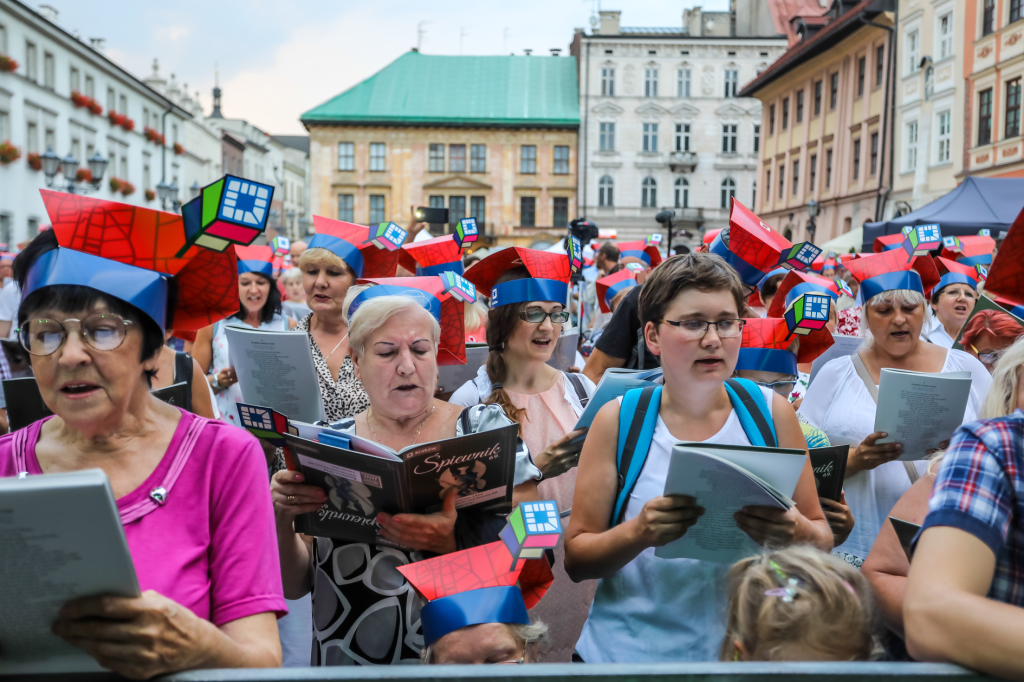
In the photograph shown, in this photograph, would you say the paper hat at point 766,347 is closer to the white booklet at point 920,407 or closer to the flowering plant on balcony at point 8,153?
the white booklet at point 920,407

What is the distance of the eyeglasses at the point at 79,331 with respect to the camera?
1652mm

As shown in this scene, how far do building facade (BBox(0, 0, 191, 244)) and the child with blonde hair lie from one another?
76.3 ft

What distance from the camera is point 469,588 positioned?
6.89 ft

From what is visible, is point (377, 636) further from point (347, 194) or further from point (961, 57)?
point (347, 194)

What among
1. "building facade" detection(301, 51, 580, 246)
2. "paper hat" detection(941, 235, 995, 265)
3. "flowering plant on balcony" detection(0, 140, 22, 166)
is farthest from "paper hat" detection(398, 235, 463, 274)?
"building facade" detection(301, 51, 580, 246)

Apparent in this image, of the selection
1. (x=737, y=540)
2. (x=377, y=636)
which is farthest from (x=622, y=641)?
(x=377, y=636)

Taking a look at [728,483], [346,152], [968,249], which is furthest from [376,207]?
[728,483]

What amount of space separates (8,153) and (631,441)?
29357 millimetres

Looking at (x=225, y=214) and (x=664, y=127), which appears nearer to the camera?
(x=225, y=214)

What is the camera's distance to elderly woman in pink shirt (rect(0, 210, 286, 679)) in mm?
1605

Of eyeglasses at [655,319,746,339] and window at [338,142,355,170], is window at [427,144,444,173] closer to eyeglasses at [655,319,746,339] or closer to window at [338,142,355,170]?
window at [338,142,355,170]

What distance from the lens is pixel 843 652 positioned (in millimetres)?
1643

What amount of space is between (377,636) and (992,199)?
15.9m

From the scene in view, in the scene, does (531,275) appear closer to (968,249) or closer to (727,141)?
(968,249)
